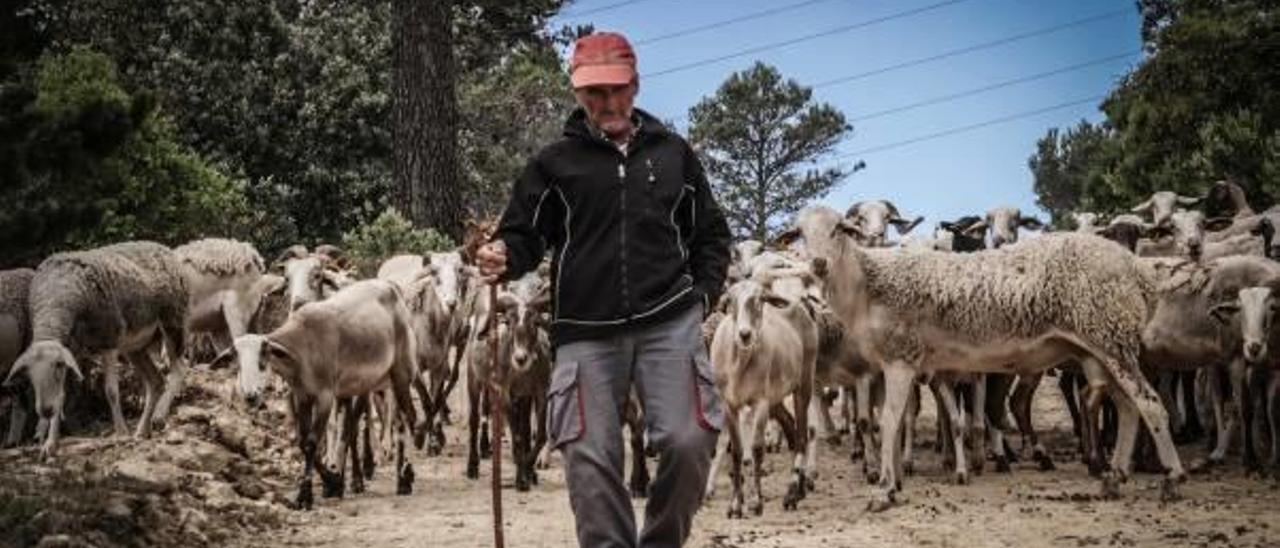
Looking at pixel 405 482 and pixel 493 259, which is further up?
pixel 493 259


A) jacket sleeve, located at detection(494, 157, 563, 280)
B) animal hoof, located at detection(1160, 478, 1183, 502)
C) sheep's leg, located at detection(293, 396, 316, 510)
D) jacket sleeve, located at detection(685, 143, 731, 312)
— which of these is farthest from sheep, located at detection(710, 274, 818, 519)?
jacket sleeve, located at detection(494, 157, 563, 280)

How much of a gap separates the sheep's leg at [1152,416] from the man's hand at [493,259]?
7.19 meters

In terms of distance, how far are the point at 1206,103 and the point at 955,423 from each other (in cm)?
991

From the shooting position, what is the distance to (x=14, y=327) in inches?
578

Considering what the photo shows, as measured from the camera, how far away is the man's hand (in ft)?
19.7

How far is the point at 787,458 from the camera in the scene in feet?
51.2

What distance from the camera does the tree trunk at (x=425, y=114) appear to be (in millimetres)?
23812

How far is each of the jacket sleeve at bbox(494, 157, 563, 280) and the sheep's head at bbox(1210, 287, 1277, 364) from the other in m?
8.12

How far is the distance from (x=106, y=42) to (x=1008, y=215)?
18817 millimetres

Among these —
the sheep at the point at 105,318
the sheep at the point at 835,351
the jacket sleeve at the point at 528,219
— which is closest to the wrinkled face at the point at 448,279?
the sheep at the point at 105,318

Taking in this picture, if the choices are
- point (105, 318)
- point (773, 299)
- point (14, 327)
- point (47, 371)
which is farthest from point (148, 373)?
point (773, 299)

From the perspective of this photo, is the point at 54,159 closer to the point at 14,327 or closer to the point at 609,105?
the point at 609,105

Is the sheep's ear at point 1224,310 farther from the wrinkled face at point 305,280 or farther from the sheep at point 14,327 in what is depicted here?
the sheep at point 14,327

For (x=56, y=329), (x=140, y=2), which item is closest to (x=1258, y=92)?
(x=56, y=329)
